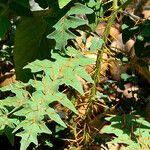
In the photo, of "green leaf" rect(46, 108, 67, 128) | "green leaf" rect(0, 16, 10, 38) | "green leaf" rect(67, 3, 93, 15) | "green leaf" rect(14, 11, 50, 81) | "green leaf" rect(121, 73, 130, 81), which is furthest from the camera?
"green leaf" rect(121, 73, 130, 81)

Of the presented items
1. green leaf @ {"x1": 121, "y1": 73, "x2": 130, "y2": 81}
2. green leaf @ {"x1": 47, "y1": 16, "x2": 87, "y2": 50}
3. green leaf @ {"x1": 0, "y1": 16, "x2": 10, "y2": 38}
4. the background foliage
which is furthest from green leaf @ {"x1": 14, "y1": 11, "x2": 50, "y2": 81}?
green leaf @ {"x1": 121, "y1": 73, "x2": 130, "y2": 81}

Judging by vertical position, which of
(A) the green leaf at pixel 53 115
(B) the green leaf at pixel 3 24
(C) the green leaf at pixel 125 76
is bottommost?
(C) the green leaf at pixel 125 76

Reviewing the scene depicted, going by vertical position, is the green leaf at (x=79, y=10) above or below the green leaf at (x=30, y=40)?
above

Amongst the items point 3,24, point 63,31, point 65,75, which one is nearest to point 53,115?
point 65,75

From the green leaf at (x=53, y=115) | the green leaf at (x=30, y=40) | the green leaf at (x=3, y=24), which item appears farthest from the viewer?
the green leaf at (x=30, y=40)

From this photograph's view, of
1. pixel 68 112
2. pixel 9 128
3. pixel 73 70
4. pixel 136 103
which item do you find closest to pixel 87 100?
pixel 68 112

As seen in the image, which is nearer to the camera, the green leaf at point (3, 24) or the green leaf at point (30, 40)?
the green leaf at point (3, 24)

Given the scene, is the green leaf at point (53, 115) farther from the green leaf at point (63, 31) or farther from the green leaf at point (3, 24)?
the green leaf at point (3, 24)

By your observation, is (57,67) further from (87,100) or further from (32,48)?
(32,48)

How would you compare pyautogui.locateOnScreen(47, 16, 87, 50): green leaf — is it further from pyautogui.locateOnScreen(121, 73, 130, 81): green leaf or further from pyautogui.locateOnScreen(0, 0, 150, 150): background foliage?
pyautogui.locateOnScreen(121, 73, 130, 81): green leaf

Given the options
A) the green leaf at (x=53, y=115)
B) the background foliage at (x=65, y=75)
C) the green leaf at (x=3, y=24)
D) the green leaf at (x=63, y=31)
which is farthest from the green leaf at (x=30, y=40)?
the green leaf at (x=53, y=115)

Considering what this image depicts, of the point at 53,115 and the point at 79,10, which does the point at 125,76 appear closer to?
the point at 79,10
